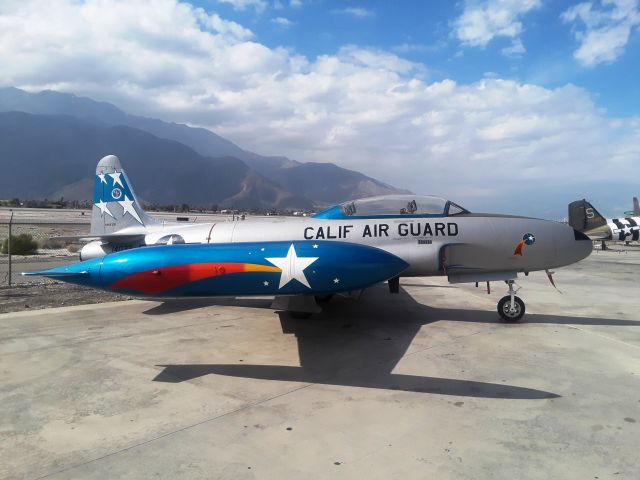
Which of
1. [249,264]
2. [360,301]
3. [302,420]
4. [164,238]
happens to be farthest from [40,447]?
[360,301]

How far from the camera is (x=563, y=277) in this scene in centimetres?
1545

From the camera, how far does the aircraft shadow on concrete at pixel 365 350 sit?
5.29 metres

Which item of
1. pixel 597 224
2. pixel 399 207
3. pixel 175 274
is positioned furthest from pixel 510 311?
pixel 597 224

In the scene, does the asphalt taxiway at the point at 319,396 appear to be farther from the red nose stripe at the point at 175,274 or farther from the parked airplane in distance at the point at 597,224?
the parked airplane in distance at the point at 597,224

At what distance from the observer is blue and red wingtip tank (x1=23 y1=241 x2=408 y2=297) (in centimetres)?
575

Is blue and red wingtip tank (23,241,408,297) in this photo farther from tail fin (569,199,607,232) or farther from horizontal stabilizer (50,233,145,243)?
tail fin (569,199,607,232)

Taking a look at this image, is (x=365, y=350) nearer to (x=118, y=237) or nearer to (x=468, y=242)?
(x=468, y=242)

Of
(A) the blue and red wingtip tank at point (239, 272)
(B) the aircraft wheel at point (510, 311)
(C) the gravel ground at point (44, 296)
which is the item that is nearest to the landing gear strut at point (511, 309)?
(B) the aircraft wheel at point (510, 311)

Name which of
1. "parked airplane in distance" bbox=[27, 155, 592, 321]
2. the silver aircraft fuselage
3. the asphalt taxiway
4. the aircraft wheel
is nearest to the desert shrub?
"parked airplane in distance" bbox=[27, 155, 592, 321]

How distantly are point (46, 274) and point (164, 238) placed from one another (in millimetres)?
4202

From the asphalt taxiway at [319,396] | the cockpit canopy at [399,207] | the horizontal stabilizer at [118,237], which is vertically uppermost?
the cockpit canopy at [399,207]

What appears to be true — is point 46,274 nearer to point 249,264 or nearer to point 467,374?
point 249,264

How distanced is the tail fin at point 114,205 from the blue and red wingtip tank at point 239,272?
585 centimetres

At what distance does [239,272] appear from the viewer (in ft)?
19.0
